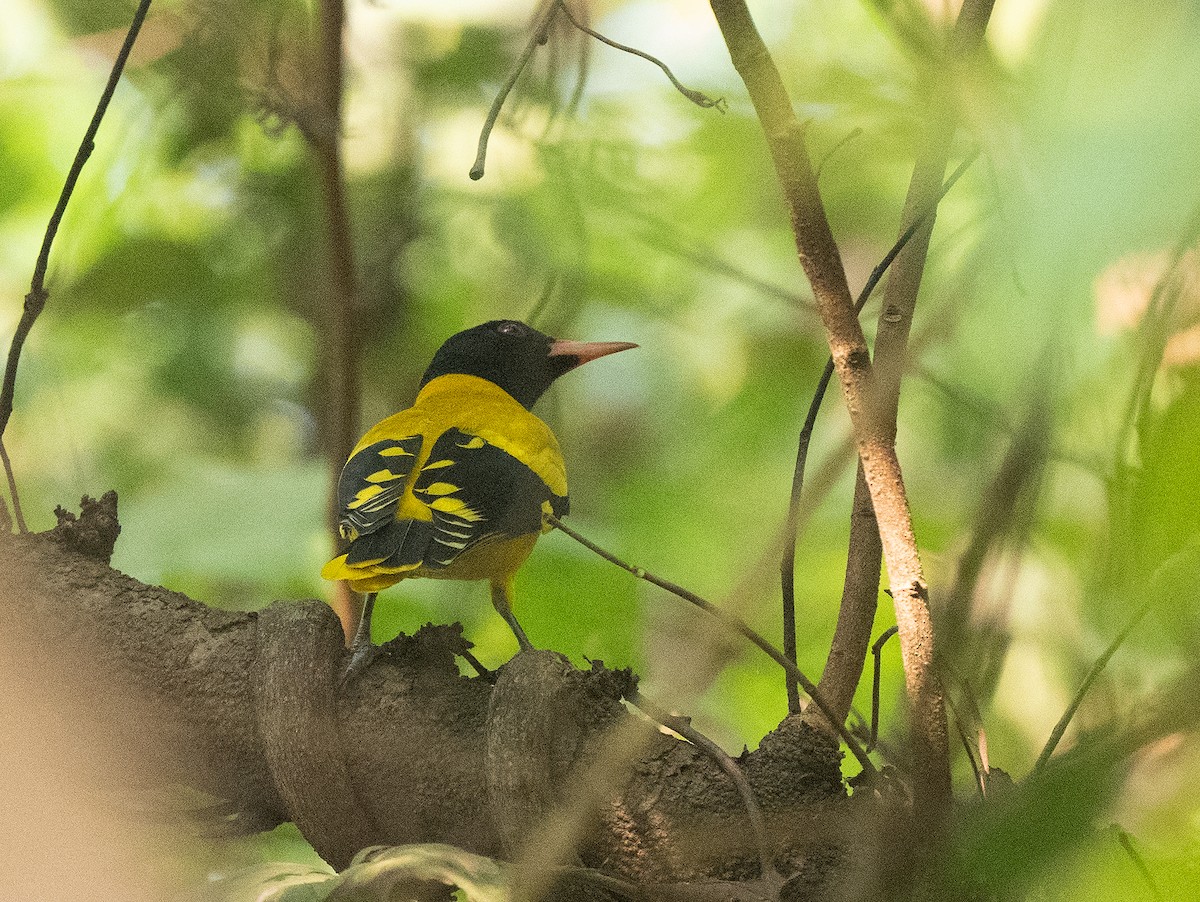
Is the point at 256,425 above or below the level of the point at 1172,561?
above

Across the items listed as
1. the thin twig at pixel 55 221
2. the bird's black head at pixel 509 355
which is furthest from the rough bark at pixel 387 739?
the bird's black head at pixel 509 355

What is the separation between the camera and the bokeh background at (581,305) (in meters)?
0.66

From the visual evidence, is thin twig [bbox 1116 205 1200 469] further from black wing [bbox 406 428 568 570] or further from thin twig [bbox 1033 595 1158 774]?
black wing [bbox 406 428 568 570]

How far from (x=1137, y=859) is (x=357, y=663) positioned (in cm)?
65

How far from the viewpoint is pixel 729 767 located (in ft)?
2.45

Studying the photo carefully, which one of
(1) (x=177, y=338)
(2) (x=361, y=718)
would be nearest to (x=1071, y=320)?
(2) (x=361, y=718)

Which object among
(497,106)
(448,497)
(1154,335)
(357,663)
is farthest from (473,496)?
(1154,335)

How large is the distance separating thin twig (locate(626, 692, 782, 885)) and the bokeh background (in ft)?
0.09

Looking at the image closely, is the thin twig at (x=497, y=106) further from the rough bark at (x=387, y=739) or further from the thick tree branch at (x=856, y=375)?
the rough bark at (x=387, y=739)

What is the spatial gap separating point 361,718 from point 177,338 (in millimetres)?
1153

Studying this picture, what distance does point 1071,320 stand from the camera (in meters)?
0.37

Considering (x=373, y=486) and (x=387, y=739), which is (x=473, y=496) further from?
(x=387, y=739)

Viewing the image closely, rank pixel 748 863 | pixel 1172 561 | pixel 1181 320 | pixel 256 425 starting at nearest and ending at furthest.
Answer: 1. pixel 1172 561
2. pixel 1181 320
3. pixel 748 863
4. pixel 256 425

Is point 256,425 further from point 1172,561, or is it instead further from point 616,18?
point 1172,561
